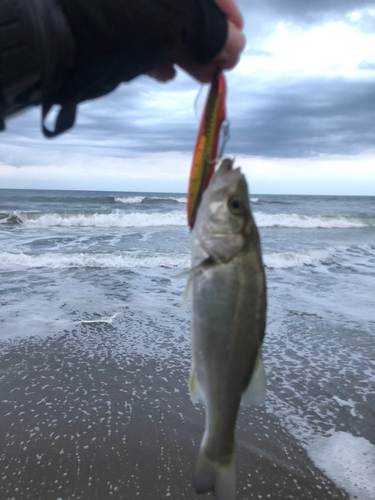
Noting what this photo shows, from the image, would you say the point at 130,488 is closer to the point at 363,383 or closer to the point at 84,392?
the point at 84,392

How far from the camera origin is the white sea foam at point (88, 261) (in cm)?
1035

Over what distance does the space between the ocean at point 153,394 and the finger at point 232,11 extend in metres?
0.79

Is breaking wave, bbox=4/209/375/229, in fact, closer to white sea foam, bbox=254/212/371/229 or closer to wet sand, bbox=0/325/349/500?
white sea foam, bbox=254/212/371/229

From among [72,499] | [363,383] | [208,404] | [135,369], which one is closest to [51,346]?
[135,369]

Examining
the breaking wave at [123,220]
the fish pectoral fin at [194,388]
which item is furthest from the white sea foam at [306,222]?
the fish pectoral fin at [194,388]

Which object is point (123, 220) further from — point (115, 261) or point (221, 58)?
point (221, 58)

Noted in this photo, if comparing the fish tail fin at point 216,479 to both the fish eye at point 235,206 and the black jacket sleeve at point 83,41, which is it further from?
the black jacket sleeve at point 83,41

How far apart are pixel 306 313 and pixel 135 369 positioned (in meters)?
3.21

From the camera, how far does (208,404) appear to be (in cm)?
153

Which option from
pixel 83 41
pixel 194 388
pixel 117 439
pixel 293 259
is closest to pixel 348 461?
pixel 117 439

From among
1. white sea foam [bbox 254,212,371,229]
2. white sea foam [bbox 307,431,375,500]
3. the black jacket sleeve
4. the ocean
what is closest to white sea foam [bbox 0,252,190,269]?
the ocean

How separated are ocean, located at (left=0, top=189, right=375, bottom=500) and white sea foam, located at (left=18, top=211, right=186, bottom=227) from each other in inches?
510

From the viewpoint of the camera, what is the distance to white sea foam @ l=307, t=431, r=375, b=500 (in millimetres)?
2989

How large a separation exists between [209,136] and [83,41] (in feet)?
1.40
